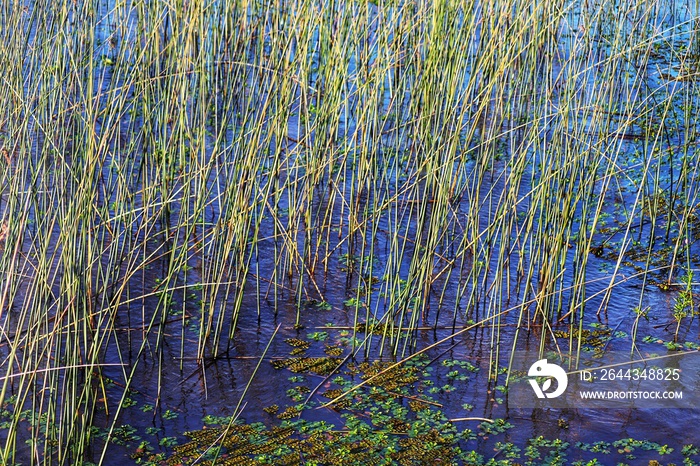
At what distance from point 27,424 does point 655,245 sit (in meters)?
2.68

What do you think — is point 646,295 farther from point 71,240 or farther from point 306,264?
point 71,240

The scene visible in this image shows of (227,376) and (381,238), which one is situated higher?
(381,238)

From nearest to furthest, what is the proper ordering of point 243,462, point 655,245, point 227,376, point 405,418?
point 243,462 → point 405,418 → point 227,376 → point 655,245

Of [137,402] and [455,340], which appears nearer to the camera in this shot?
[137,402]

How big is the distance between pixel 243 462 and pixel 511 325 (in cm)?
111

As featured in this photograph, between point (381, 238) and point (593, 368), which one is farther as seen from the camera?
point (381, 238)

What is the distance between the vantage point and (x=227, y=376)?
109 inches

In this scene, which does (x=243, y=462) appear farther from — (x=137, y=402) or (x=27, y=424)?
(x=27, y=424)

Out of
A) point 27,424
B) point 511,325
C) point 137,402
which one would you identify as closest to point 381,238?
point 511,325

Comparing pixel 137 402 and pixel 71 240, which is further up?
pixel 71 240

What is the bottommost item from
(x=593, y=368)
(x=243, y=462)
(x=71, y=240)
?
(x=243, y=462)

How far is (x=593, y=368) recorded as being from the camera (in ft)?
8.96

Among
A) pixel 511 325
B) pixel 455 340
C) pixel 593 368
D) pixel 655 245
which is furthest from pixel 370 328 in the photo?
pixel 655 245

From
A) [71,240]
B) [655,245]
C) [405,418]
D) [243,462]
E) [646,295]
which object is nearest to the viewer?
[71,240]
